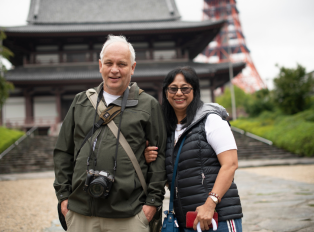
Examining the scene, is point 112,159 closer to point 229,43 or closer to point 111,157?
point 111,157

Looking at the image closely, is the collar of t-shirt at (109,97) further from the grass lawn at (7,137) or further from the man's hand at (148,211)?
the grass lawn at (7,137)

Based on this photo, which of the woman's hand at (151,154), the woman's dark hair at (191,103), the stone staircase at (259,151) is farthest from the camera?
→ the stone staircase at (259,151)

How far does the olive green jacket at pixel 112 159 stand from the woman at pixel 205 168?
0.10m

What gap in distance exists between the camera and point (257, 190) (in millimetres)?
5312

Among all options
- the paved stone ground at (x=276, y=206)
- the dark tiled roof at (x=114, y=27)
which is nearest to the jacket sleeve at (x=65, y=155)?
the paved stone ground at (x=276, y=206)

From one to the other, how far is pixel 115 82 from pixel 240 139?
1346cm

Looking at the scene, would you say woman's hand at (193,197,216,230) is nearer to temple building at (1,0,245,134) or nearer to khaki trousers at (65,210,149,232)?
khaki trousers at (65,210,149,232)

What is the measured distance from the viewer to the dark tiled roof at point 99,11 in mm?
20469

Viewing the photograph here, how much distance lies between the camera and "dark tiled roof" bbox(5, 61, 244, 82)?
16.0 m

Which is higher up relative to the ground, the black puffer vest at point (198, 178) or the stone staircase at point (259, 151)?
the black puffer vest at point (198, 178)

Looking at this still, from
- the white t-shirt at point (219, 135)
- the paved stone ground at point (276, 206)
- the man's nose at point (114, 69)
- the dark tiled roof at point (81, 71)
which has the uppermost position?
the dark tiled roof at point (81, 71)

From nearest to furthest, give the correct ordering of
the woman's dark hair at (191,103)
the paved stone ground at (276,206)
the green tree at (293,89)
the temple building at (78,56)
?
the woman's dark hair at (191,103) → the paved stone ground at (276,206) → the green tree at (293,89) → the temple building at (78,56)

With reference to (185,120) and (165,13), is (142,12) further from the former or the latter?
(185,120)

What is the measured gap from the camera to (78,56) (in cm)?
1839
